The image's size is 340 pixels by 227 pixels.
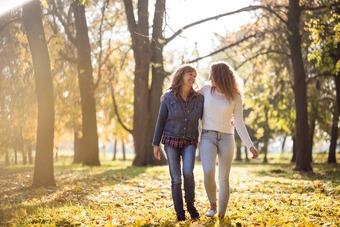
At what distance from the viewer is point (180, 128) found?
648 cm

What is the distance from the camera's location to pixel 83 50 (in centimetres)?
2136

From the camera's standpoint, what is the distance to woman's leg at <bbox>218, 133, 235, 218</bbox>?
648 centimetres

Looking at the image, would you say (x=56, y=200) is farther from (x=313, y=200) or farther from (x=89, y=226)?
(x=313, y=200)

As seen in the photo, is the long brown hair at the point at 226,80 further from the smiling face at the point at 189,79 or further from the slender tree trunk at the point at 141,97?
the slender tree trunk at the point at 141,97

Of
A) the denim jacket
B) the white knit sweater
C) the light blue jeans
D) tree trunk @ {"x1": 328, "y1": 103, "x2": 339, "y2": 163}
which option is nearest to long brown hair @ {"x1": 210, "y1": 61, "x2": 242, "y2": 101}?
the white knit sweater

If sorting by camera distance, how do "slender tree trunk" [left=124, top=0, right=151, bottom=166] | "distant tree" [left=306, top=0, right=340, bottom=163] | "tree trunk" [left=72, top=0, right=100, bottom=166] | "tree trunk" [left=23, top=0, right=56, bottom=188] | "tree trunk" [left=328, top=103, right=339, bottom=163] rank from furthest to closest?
"tree trunk" [left=328, top=103, right=339, bottom=163] → "tree trunk" [left=72, top=0, right=100, bottom=166] → "slender tree trunk" [left=124, top=0, right=151, bottom=166] → "distant tree" [left=306, top=0, right=340, bottom=163] → "tree trunk" [left=23, top=0, right=56, bottom=188]

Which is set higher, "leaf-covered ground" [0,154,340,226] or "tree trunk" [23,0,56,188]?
"tree trunk" [23,0,56,188]

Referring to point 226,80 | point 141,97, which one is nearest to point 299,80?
point 141,97

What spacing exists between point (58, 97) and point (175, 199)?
1933cm

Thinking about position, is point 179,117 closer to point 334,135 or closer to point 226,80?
point 226,80

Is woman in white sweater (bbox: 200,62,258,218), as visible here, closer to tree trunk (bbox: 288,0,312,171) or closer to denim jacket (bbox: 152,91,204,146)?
denim jacket (bbox: 152,91,204,146)

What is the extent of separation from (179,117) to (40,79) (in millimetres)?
5669

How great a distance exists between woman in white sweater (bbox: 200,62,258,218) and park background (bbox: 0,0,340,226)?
683 millimetres

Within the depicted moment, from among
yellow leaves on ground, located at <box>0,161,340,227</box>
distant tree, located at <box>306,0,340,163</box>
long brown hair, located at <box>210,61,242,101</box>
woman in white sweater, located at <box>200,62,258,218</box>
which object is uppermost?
distant tree, located at <box>306,0,340,163</box>
